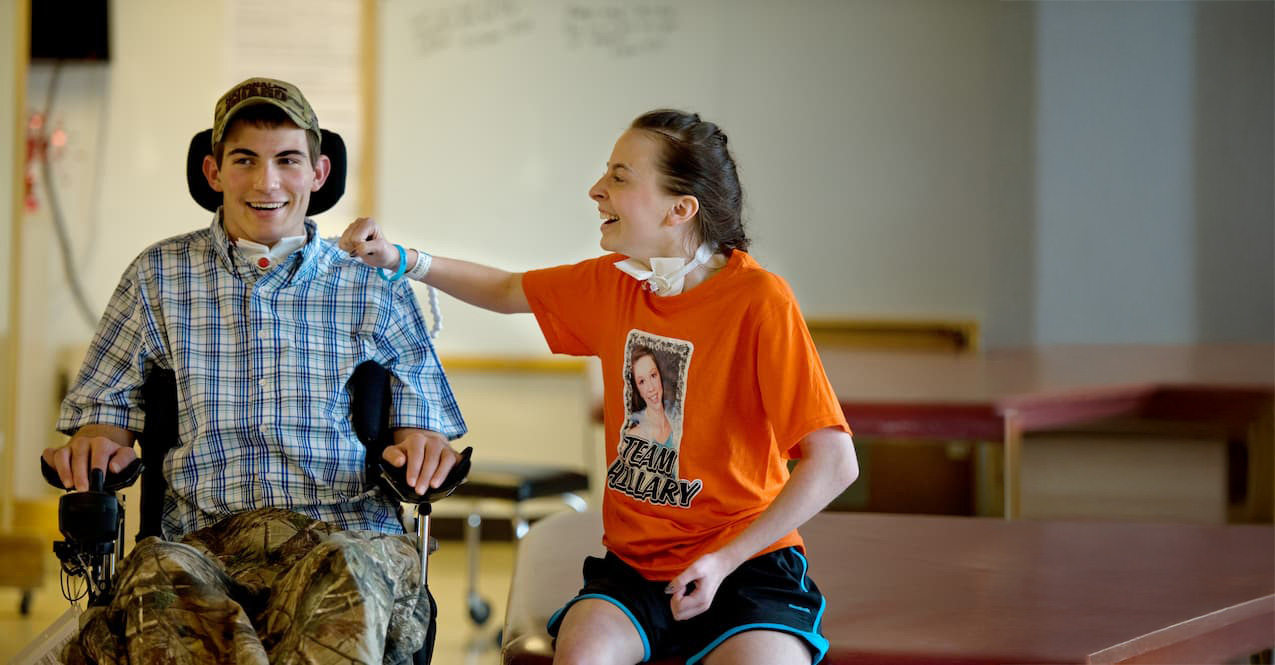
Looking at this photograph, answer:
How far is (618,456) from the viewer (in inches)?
67.3

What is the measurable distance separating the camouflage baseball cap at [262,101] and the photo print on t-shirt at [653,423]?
2.09ft

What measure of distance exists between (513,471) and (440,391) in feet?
6.11

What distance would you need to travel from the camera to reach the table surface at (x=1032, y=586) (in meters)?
1.62

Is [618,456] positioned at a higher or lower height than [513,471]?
higher

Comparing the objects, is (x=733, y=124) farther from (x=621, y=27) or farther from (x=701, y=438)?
(x=701, y=438)

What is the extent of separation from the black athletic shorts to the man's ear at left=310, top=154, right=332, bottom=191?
0.81 metres

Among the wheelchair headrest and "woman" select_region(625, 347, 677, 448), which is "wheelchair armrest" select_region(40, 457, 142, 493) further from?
"woman" select_region(625, 347, 677, 448)

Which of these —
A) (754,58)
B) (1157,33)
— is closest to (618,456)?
(754,58)

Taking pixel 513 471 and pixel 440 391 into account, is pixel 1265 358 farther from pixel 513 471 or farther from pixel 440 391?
pixel 440 391

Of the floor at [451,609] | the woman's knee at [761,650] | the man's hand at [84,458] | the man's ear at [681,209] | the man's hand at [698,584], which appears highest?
the man's ear at [681,209]

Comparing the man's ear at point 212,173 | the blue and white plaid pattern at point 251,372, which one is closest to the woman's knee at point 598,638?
the blue and white plaid pattern at point 251,372

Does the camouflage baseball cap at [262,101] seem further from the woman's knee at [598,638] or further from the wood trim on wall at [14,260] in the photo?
the wood trim on wall at [14,260]

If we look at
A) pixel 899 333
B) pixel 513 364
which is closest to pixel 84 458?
pixel 513 364

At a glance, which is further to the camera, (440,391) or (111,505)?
(440,391)
